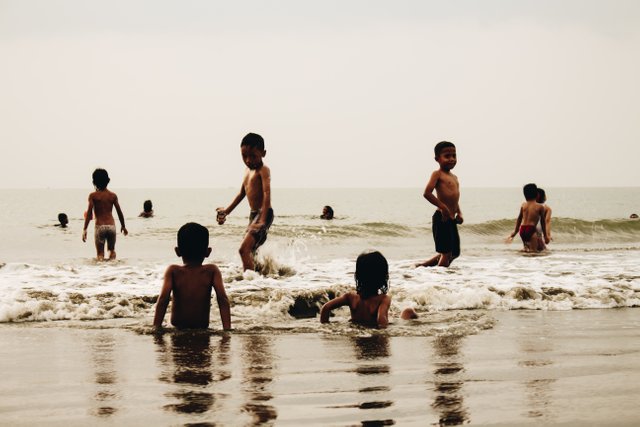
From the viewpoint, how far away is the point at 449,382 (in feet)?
13.8

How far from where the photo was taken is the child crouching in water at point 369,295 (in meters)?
6.46

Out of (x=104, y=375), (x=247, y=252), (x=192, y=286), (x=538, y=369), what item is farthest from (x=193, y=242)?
(x=247, y=252)

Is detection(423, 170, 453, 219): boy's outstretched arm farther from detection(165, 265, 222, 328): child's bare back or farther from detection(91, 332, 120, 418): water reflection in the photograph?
detection(91, 332, 120, 418): water reflection

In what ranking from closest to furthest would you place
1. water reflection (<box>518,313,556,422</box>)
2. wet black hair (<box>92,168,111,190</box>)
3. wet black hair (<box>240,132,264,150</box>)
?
water reflection (<box>518,313,556,422</box>) → wet black hair (<box>240,132,264,150</box>) → wet black hair (<box>92,168,111,190</box>)

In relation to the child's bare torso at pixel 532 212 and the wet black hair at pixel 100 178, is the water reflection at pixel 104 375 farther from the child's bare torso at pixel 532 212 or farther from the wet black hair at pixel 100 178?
the child's bare torso at pixel 532 212

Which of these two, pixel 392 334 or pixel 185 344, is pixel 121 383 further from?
pixel 392 334

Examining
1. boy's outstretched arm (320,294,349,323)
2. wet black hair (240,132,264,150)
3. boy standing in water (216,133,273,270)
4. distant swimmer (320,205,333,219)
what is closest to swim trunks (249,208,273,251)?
boy standing in water (216,133,273,270)

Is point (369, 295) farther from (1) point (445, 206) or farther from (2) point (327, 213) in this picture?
(2) point (327, 213)

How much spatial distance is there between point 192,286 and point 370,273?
56.6 inches

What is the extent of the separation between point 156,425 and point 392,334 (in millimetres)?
2891

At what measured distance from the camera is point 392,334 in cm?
600

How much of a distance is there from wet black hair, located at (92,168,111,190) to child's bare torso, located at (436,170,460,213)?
561cm

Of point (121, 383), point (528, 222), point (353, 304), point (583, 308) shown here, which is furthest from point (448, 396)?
point (528, 222)

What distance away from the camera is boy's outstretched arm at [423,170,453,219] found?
10.7m
